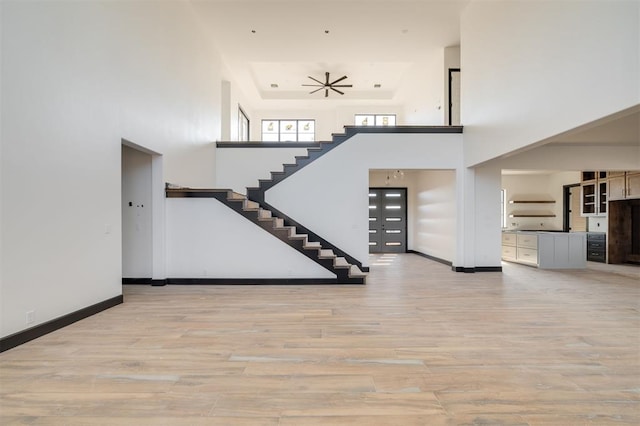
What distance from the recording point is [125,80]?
4508mm

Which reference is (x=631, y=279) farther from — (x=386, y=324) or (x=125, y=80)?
(x=125, y=80)

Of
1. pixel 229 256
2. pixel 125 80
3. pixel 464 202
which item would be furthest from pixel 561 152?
pixel 125 80

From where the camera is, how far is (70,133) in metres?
3.58

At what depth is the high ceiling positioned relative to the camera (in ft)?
21.7

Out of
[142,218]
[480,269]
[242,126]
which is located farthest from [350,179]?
[242,126]

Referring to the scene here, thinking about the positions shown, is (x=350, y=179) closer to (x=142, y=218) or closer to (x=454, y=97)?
(x=454, y=97)

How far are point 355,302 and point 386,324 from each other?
98cm

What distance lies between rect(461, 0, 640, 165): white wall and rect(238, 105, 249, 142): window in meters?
7.12

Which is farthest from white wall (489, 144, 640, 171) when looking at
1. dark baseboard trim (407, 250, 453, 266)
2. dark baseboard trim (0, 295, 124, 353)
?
dark baseboard trim (0, 295, 124, 353)

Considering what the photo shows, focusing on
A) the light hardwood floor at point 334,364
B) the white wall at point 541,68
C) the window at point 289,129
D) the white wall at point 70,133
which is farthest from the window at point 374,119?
the light hardwood floor at point 334,364

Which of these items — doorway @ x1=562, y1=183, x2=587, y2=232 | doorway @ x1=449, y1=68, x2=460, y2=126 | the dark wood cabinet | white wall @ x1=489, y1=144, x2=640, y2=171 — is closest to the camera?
white wall @ x1=489, y1=144, x2=640, y2=171

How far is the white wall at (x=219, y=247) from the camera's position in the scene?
18.6 feet

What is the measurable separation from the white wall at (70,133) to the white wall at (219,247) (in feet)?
4.09

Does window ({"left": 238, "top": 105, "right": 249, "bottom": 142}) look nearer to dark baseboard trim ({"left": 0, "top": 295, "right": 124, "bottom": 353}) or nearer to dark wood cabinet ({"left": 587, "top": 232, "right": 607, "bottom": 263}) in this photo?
dark baseboard trim ({"left": 0, "top": 295, "right": 124, "bottom": 353})
